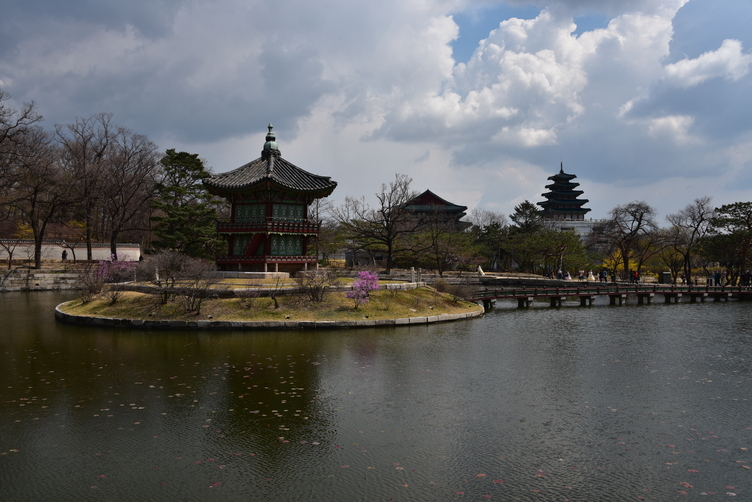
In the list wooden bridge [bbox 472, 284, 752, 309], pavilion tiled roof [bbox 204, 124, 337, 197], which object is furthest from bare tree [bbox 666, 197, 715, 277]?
pavilion tiled roof [bbox 204, 124, 337, 197]

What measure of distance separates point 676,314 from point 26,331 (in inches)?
1511

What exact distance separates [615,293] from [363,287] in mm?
25719

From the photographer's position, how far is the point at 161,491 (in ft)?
25.2

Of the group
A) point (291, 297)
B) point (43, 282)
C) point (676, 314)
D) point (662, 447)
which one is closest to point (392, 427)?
point (662, 447)

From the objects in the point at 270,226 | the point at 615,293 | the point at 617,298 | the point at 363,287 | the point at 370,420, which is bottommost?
the point at 370,420

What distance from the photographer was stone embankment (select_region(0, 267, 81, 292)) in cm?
4509

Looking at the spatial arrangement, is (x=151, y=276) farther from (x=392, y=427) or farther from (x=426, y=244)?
(x=426, y=244)

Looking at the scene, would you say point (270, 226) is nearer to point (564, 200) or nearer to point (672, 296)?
point (672, 296)

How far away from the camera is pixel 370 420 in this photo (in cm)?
1100

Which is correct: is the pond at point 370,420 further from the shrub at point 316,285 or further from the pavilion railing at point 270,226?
the pavilion railing at point 270,226

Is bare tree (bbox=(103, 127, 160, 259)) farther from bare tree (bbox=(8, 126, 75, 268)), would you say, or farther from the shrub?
the shrub

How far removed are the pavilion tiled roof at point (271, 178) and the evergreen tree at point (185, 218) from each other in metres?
9.18

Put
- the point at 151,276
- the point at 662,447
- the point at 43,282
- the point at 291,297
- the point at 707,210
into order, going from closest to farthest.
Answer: the point at 662,447
the point at 291,297
the point at 151,276
the point at 43,282
the point at 707,210

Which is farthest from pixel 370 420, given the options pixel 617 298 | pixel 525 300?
pixel 617 298
